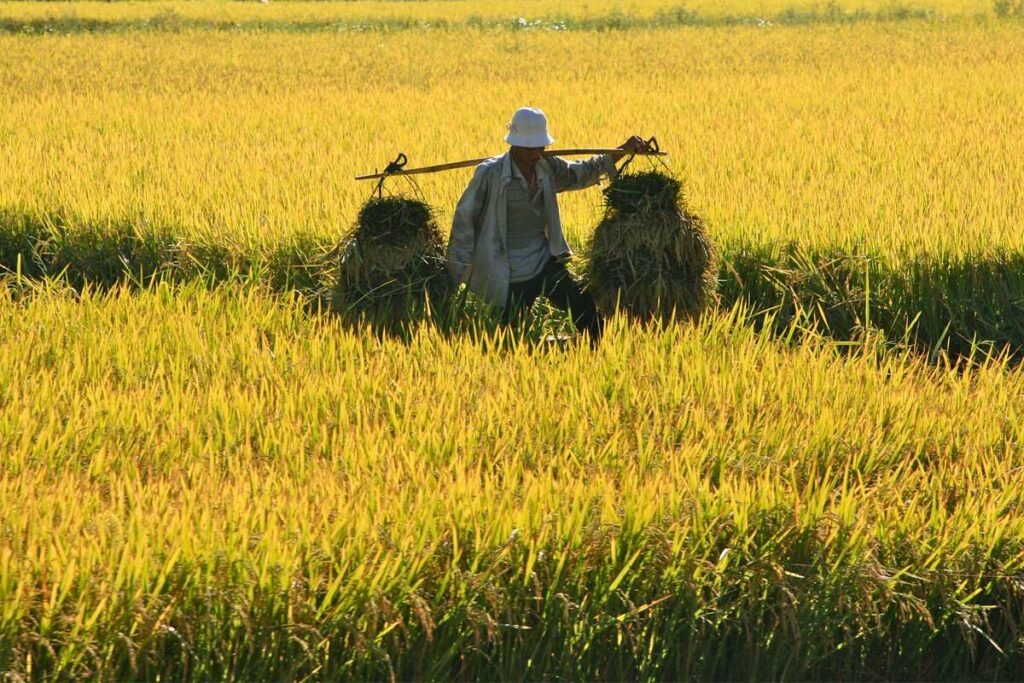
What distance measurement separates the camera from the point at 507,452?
125 inches

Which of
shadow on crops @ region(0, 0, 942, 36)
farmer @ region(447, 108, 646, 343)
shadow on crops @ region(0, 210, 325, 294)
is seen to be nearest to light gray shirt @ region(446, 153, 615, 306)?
farmer @ region(447, 108, 646, 343)

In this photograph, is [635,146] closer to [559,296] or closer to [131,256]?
[559,296]

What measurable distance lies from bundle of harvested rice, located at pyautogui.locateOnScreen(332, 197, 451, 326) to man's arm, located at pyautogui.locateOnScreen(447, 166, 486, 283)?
74 millimetres

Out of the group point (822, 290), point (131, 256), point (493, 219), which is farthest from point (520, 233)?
point (131, 256)

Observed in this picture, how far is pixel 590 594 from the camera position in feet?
8.66

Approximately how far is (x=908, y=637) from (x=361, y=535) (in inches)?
47.2

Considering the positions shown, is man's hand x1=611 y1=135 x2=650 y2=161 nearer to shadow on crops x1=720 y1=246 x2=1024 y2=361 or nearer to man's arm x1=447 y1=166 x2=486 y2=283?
man's arm x1=447 y1=166 x2=486 y2=283

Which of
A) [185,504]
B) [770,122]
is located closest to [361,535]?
[185,504]

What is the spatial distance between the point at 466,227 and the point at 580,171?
47 cm

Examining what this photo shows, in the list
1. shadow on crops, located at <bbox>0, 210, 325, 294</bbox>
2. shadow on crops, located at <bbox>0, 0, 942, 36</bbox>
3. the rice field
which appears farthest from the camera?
shadow on crops, located at <bbox>0, 0, 942, 36</bbox>

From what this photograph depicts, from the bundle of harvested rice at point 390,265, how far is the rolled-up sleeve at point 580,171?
50 centimetres

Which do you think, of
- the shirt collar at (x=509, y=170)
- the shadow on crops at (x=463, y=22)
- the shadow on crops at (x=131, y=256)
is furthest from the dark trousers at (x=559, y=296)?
the shadow on crops at (x=463, y=22)

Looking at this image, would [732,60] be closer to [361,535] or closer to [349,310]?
[349,310]

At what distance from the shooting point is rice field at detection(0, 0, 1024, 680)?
2.50m
